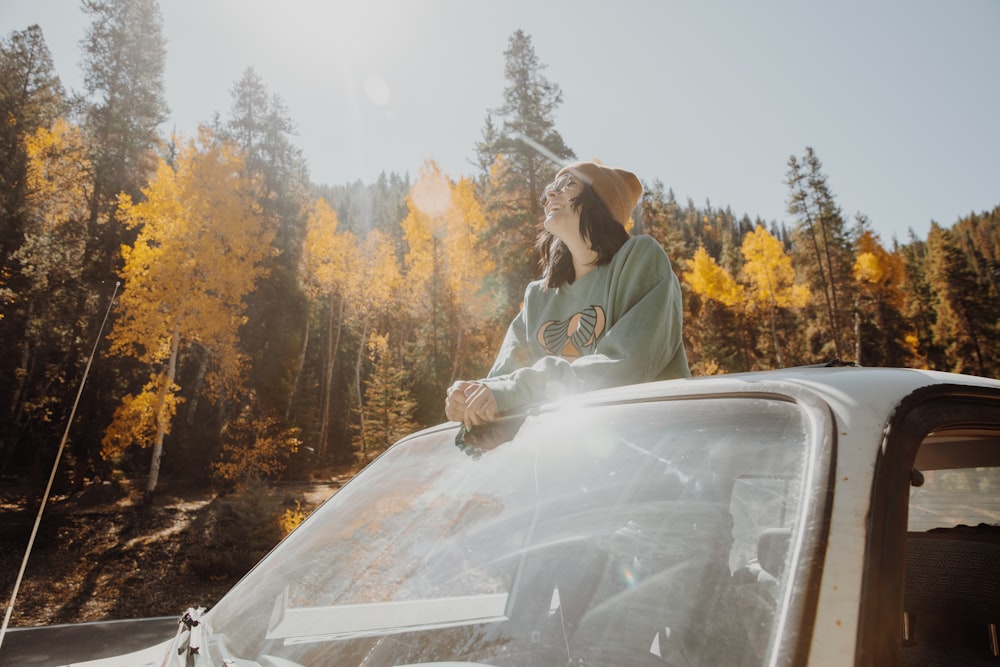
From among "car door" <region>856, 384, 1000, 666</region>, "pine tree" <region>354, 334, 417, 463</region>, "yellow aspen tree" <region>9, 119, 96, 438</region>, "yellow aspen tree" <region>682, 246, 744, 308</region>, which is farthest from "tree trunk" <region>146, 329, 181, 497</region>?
"yellow aspen tree" <region>682, 246, 744, 308</region>

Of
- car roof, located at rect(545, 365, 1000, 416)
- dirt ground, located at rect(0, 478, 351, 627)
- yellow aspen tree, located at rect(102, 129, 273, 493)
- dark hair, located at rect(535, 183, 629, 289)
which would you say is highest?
yellow aspen tree, located at rect(102, 129, 273, 493)

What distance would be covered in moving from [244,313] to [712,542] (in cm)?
2380

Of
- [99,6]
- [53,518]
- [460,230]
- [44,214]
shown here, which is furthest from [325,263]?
[53,518]

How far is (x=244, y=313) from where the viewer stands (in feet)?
71.1

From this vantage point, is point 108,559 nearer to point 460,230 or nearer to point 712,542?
point 712,542

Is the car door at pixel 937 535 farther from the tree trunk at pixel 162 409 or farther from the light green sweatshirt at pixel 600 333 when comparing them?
the tree trunk at pixel 162 409

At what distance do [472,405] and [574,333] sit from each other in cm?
87

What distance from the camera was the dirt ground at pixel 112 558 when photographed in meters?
8.55

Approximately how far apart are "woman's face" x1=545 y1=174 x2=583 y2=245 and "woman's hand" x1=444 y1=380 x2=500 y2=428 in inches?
44.1

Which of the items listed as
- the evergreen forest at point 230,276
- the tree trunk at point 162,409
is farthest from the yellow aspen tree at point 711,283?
the tree trunk at point 162,409

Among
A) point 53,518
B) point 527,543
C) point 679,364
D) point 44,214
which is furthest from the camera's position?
point 44,214

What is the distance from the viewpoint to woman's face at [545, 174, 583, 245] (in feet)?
7.43

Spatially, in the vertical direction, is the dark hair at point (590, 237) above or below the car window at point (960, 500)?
above

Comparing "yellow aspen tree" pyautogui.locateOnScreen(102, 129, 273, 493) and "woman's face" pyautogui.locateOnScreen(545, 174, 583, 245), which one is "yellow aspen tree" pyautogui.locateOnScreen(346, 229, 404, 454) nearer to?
"yellow aspen tree" pyautogui.locateOnScreen(102, 129, 273, 493)
